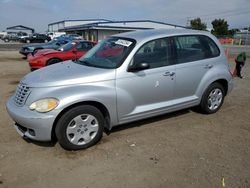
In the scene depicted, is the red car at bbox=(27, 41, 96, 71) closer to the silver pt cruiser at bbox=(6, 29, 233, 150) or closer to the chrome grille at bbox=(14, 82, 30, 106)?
the silver pt cruiser at bbox=(6, 29, 233, 150)

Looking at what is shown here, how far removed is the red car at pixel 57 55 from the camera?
33.3 ft

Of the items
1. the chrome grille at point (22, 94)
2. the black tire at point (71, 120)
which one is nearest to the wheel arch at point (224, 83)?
the black tire at point (71, 120)

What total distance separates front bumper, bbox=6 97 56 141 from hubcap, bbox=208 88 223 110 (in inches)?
131

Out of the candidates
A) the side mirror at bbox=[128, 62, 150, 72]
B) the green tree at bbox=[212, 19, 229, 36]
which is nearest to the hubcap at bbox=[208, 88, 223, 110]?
the side mirror at bbox=[128, 62, 150, 72]

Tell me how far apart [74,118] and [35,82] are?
2.66ft

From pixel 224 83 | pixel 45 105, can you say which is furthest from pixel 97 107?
pixel 224 83

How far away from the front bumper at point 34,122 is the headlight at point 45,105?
0.07 metres

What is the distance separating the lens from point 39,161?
148 inches

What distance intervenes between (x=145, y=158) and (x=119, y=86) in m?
1.18

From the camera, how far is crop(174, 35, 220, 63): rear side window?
4914 mm

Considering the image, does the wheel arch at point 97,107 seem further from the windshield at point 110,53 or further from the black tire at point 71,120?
the windshield at point 110,53

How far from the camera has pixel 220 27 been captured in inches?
2911

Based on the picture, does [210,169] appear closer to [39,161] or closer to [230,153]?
[230,153]

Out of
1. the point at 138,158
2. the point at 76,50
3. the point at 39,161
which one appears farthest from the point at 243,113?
the point at 76,50
